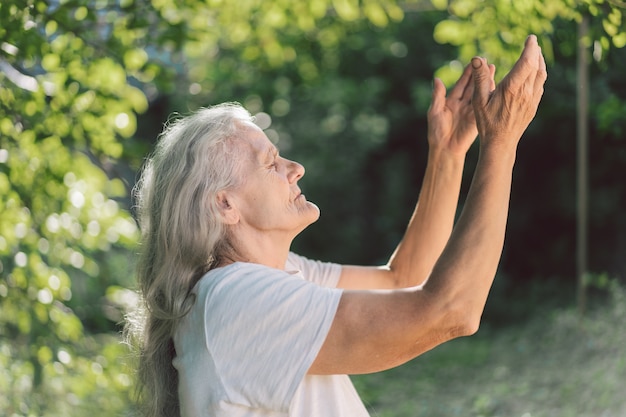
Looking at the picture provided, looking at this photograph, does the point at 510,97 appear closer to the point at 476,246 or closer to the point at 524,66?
the point at 524,66

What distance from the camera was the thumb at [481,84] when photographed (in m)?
1.85

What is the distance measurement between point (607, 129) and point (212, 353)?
3.40m

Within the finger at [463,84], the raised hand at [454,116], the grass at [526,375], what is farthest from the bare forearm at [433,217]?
the grass at [526,375]

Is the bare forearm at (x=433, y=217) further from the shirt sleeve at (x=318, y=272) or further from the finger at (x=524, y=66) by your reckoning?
the finger at (x=524, y=66)

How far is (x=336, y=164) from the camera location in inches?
380

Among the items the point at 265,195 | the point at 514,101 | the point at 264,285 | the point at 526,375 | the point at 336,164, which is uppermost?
the point at 514,101

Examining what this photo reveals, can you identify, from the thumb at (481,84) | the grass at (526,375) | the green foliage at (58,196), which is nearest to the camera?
the thumb at (481,84)

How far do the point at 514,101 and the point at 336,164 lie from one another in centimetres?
785

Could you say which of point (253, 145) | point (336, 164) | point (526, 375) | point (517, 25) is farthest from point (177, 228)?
point (336, 164)

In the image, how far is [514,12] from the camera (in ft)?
10.9

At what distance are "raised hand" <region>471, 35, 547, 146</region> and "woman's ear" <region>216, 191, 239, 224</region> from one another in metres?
0.51

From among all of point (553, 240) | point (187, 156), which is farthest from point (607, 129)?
point (553, 240)

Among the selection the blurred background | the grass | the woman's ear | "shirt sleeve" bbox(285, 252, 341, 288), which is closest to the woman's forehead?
the woman's ear

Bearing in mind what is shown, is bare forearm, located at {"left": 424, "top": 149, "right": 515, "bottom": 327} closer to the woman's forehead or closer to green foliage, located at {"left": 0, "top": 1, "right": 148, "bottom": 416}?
the woman's forehead
